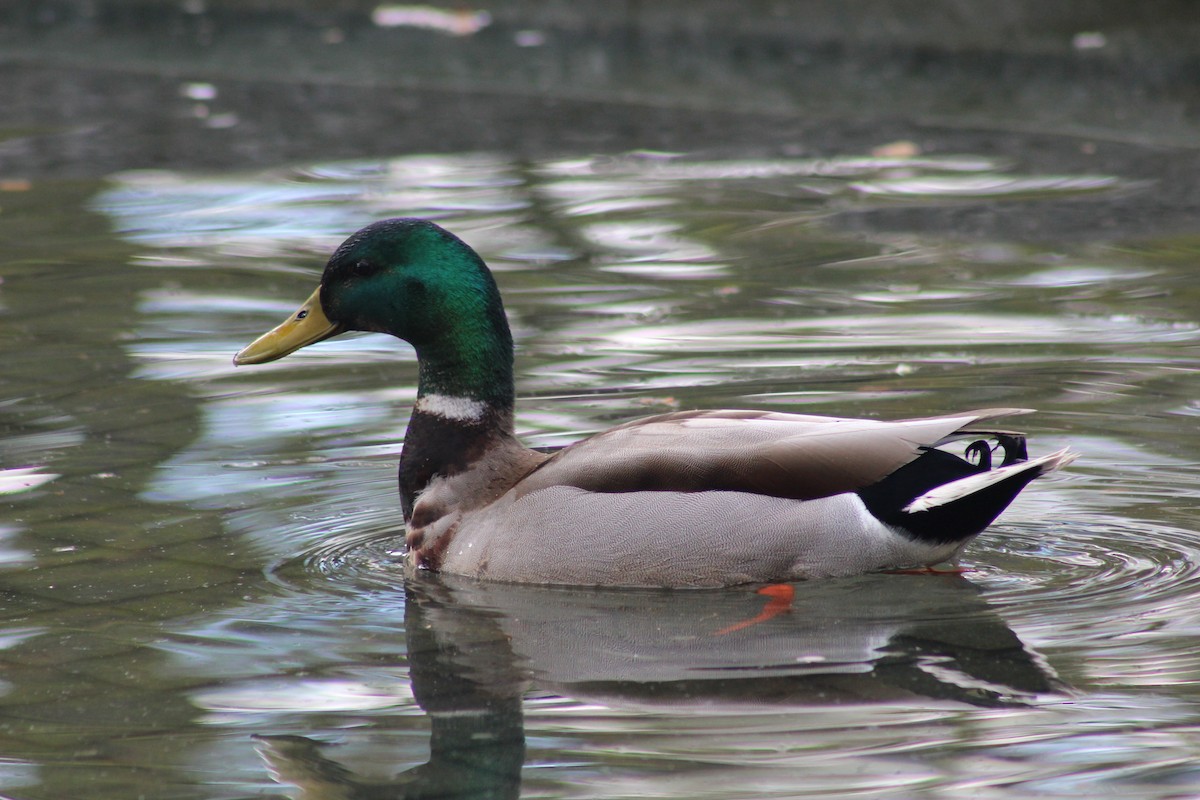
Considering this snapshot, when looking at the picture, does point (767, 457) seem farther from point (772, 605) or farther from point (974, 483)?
point (974, 483)

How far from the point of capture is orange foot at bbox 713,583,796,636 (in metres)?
5.05

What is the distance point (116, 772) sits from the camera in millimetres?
4203

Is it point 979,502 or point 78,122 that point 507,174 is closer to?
point 78,122

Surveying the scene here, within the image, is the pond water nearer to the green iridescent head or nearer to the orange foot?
the orange foot

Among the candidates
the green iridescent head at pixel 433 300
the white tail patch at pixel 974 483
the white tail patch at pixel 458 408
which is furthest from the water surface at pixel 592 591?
the green iridescent head at pixel 433 300

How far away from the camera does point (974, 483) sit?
17.1 ft

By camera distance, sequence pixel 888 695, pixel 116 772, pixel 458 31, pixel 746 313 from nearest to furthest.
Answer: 1. pixel 116 772
2. pixel 888 695
3. pixel 746 313
4. pixel 458 31

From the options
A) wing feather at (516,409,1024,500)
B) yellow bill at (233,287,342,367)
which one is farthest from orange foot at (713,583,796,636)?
yellow bill at (233,287,342,367)

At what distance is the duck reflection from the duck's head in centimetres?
75

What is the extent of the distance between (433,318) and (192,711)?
171cm

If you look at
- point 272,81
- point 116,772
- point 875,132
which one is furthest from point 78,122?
point 116,772

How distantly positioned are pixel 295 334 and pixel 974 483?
2.16 meters

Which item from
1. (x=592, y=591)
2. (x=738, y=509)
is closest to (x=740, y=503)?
(x=738, y=509)

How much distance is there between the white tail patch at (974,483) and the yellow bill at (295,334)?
1.91 metres
